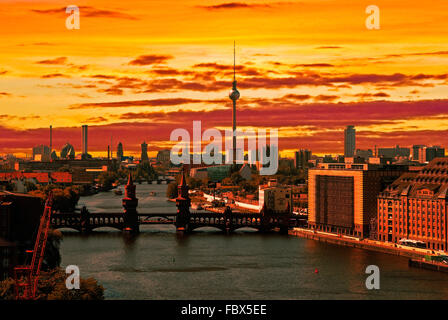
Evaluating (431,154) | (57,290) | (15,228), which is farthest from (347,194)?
(431,154)

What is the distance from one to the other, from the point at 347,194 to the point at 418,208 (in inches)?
560

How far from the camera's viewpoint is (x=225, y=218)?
359 ft

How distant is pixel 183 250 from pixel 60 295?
40454 millimetres

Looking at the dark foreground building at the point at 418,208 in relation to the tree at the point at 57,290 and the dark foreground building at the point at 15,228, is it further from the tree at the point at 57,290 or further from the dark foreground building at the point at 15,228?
the tree at the point at 57,290

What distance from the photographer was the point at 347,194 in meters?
98.9

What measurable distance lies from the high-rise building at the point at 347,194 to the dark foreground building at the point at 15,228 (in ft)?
149

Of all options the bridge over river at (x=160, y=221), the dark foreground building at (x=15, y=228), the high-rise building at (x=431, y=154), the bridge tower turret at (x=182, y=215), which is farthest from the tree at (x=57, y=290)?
the high-rise building at (x=431, y=154)

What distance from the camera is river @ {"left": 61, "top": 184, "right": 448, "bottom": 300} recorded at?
5862cm

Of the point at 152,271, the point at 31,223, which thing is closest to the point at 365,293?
the point at 152,271

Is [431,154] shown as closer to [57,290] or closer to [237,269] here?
[237,269]

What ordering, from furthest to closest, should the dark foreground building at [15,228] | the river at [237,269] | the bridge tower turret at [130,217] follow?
the bridge tower turret at [130,217], the river at [237,269], the dark foreground building at [15,228]

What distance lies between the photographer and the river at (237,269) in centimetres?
5862
